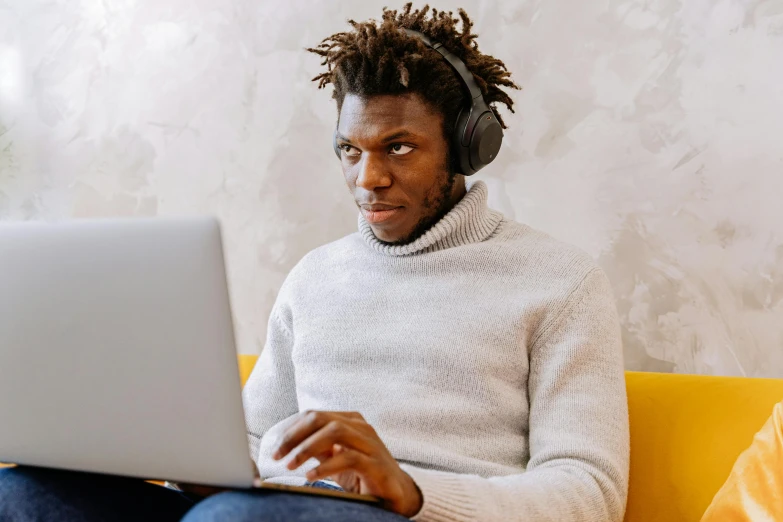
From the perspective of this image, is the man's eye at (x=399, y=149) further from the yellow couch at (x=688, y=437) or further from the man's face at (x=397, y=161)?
the yellow couch at (x=688, y=437)

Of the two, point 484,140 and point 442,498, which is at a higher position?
point 484,140

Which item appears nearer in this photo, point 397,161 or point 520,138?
point 397,161

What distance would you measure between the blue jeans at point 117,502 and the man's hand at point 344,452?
0.03m

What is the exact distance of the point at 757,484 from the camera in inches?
37.9

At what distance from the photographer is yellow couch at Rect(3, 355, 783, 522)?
1090 millimetres

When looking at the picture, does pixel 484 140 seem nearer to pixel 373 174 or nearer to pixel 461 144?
pixel 461 144

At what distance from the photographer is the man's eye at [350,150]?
1.25 metres

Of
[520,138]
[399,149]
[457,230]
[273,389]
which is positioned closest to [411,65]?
[399,149]

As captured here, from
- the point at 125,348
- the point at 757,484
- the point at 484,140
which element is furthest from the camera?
the point at 484,140

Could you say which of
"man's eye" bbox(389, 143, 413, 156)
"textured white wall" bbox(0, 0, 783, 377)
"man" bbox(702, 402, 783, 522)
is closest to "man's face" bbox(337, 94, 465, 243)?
"man's eye" bbox(389, 143, 413, 156)

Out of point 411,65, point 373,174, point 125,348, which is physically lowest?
point 125,348

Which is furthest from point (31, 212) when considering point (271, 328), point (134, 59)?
point (271, 328)

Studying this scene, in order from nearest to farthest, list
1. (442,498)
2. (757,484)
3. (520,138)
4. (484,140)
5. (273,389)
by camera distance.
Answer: (442,498) → (757,484) → (484,140) → (273,389) → (520,138)

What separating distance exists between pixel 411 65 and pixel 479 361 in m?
0.45
